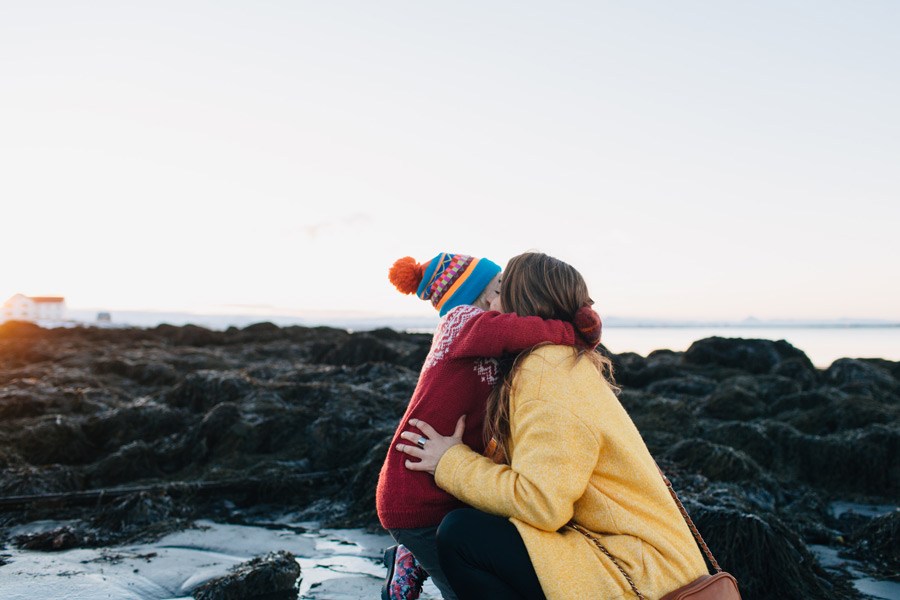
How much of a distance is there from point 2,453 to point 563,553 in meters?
4.69

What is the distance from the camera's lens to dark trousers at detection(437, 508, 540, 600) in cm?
161

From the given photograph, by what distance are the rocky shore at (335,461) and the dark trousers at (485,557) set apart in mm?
1253

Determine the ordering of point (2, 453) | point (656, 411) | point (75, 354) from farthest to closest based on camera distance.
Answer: point (75, 354)
point (656, 411)
point (2, 453)

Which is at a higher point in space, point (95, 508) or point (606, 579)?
point (606, 579)

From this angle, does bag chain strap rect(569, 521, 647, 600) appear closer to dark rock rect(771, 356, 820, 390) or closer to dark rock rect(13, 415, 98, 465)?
dark rock rect(13, 415, 98, 465)

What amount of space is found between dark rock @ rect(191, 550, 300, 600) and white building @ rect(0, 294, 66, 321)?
59.1 m

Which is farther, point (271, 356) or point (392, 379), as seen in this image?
point (271, 356)

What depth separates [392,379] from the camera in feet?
23.7

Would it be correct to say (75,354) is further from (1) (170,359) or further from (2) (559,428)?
(2) (559,428)

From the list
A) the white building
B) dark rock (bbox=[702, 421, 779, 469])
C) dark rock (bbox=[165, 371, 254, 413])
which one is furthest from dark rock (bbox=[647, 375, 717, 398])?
the white building

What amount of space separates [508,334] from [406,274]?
2.47 ft

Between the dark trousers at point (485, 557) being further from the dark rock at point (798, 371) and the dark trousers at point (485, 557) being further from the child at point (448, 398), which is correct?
the dark rock at point (798, 371)

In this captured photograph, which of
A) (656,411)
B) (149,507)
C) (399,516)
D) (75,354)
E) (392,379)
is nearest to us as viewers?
(399,516)

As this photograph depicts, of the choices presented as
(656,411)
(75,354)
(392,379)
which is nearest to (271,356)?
(75,354)
